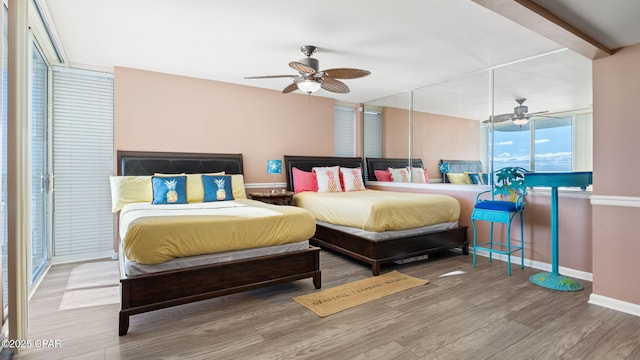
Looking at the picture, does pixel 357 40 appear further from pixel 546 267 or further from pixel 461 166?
pixel 546 267

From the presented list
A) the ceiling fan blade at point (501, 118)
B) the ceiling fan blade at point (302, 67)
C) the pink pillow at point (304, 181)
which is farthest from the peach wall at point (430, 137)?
the ceiling fan blade at point (302, 67)

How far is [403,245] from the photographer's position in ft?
12.3

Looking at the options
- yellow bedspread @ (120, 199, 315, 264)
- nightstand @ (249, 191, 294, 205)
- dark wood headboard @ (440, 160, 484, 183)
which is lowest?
yellow bedspread @ (120, 199, 315, 264)

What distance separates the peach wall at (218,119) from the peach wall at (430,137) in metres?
1.17

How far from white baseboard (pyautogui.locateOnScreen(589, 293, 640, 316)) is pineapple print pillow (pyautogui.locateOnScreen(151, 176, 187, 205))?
425cm

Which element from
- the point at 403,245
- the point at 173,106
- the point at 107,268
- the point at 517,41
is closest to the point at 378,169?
the point at 403,245

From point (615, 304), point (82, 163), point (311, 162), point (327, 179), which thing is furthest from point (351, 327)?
point (82, 163)

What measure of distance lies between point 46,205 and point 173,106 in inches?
76.8

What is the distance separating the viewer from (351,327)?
232 cm

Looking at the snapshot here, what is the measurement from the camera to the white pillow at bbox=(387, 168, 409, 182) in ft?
18.8

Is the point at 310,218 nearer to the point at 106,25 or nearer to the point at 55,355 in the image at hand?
the point at 55,355

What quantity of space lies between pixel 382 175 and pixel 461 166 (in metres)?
1.50

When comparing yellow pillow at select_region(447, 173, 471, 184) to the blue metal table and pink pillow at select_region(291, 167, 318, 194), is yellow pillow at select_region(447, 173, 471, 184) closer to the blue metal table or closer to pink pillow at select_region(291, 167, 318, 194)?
the blue metal table

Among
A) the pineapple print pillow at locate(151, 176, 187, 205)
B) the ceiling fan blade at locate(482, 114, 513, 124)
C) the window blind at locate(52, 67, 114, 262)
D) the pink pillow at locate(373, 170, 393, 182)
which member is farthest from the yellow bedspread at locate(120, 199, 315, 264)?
the pink pillow at locate(373, 170, 393, 182)
